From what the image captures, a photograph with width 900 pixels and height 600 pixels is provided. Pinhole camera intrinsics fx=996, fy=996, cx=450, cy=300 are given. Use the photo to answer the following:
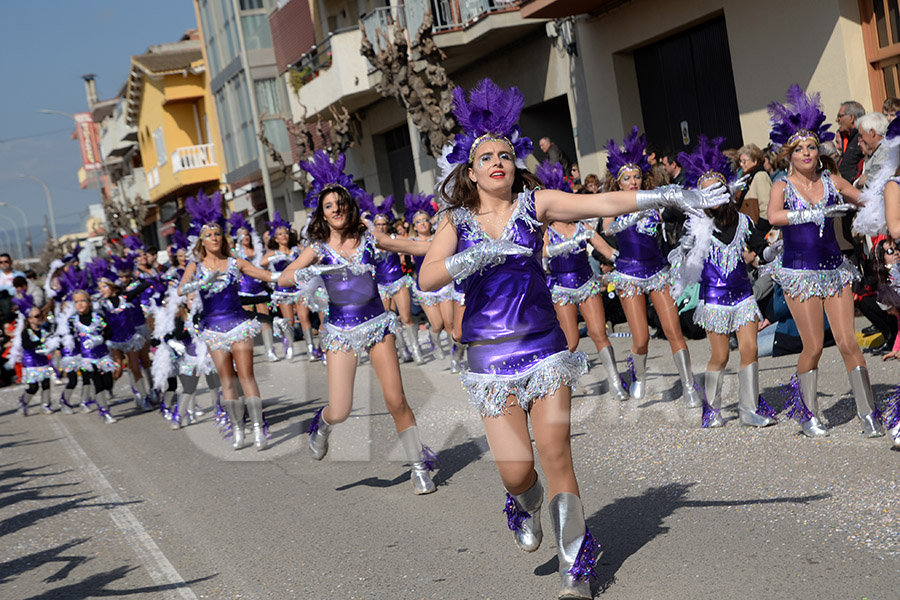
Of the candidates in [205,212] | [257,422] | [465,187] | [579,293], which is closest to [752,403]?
[579,293]

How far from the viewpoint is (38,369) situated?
49.5ft

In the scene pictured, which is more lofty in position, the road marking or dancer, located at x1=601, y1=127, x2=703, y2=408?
dancer, located at x1=601, y1=127, x2=703, y2=408

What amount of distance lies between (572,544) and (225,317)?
5308mm

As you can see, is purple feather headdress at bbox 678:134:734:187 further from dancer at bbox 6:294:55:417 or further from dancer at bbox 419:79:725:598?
dancer at bbox 6:294:55:417

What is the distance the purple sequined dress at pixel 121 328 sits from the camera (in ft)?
43.8

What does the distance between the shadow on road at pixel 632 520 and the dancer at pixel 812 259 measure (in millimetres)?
1260

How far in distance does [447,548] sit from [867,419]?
113 inches

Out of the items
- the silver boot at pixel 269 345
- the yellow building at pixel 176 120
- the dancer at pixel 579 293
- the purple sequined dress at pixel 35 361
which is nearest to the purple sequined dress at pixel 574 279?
the dancer at pixel 579 293

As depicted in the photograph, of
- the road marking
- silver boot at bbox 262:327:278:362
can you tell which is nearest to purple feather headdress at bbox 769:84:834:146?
the road marking

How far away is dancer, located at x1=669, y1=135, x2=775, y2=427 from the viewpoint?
22.8 ft

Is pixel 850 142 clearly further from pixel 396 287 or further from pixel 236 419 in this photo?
pixel 236 419

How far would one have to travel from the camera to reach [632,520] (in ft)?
17.7

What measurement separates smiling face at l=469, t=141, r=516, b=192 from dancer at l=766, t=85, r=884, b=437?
8.90 feet

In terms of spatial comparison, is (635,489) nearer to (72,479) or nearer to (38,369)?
(72,479)
